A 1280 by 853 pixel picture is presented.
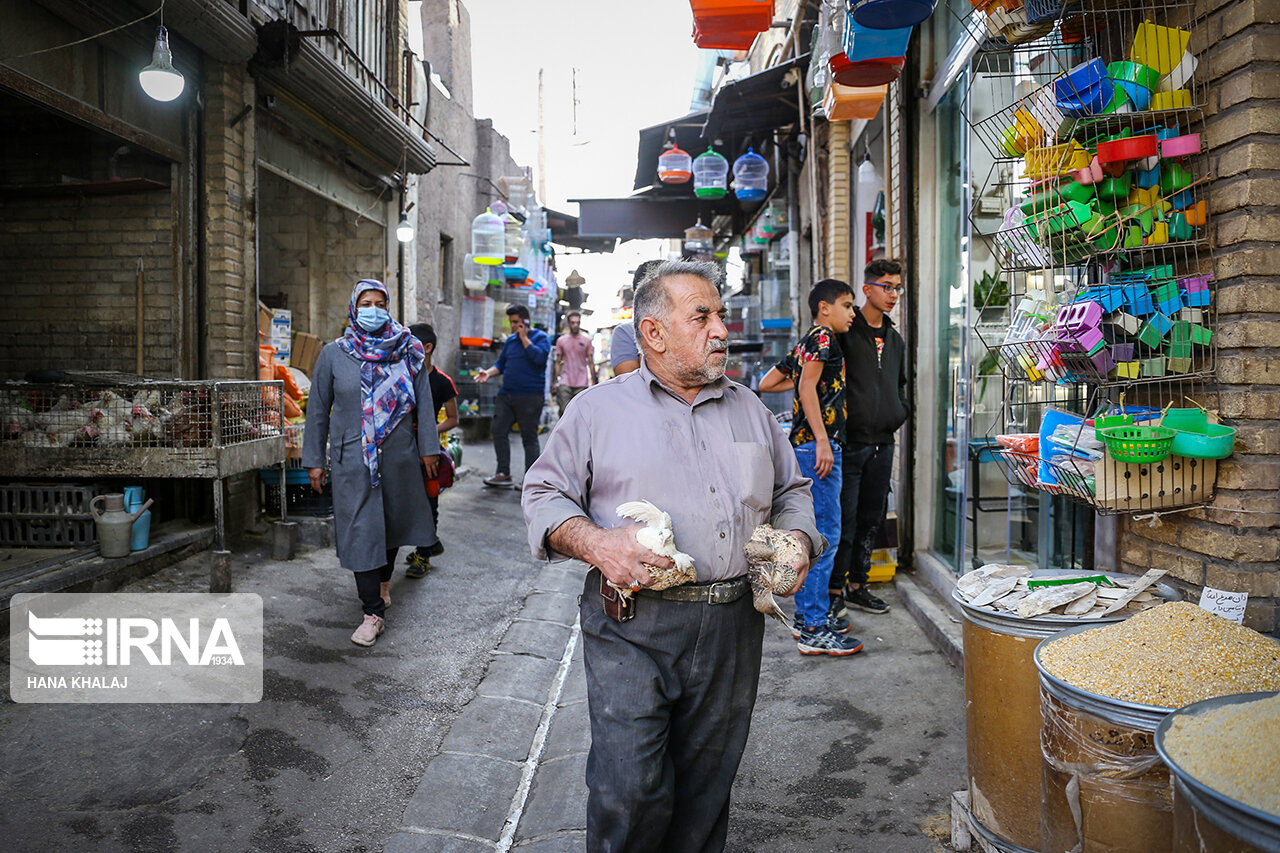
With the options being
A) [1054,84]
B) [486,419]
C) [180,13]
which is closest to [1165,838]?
[1054,84]

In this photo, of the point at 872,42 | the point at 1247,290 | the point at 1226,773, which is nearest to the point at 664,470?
the point at 1226,773

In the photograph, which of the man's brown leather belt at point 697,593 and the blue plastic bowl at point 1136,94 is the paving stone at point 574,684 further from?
the blue plastic bowl at point 1136,94

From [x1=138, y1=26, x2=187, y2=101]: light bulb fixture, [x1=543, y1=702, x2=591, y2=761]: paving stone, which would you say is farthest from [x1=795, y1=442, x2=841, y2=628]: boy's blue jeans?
[x1=138, y1=26, x2=187, y2=101]: light bulb fixture

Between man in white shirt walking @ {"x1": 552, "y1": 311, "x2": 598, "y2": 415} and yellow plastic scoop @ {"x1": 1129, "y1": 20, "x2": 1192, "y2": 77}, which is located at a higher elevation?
yellow plastic scoop @ {"x1": 1129, "y1": 20, "x2": 1192, "y2": 77}

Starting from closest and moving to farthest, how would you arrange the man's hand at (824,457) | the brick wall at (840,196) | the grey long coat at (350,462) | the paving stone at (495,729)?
the paving stone at (495,729) < the man's hand at (824,457) < the grey long coat at (350,462) < the brick wall at (840,196)

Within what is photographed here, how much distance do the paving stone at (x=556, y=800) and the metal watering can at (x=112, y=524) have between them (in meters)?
3.52

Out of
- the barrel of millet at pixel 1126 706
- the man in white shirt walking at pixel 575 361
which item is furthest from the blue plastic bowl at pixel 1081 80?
the man in white shirt walking at pixel 575 361

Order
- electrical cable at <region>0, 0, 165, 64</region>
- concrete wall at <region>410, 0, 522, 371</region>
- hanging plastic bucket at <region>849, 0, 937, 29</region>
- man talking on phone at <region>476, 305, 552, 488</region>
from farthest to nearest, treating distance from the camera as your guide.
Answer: concrete wall at <region>410, 0, 522, 371</region> → man talking on phone at <region>476, 305, 552, 488</region> → electrical cable at <region>0, 0, 165, 64</region> → hanging plastic bucket at <region>849, 0, 937, 29</region>

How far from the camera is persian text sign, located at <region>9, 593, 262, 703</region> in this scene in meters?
4.43

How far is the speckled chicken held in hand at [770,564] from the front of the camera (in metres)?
2.47

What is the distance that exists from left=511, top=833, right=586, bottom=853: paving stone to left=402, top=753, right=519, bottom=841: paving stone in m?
0.13

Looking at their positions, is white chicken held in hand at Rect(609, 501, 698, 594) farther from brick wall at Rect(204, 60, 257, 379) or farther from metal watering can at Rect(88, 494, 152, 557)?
brick wall at Rect(204, 60, 257, 379)

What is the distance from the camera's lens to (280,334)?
9656 millimetres

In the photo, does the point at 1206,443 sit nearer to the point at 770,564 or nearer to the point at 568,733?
the point at 770,564
